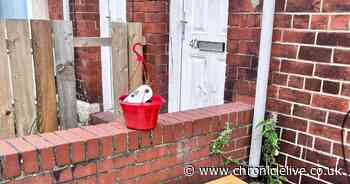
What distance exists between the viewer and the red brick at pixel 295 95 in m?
2.14

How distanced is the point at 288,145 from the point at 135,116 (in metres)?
1.16

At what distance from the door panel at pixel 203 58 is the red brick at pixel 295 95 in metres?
0.80

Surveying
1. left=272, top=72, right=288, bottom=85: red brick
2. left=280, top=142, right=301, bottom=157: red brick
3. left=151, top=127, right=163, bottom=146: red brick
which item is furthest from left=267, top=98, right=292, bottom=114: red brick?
left=151, top=127, right=163, bottom=146: red brick

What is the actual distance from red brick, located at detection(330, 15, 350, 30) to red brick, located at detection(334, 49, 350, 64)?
13 cm

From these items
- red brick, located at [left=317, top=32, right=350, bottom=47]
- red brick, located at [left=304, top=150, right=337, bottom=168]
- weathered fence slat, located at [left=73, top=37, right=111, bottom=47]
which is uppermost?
red brick, located at [left=317, top=32, right=350, bottom=47]

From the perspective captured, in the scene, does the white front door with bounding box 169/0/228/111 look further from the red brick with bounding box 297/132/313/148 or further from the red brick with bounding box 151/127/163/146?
the red brick with bounding box 151/127/163/146

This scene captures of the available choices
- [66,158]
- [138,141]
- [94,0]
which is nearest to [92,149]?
[66,158]

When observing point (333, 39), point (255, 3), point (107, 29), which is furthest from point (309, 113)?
point (107, 29)

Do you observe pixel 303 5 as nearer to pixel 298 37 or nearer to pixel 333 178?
pixel 298 37

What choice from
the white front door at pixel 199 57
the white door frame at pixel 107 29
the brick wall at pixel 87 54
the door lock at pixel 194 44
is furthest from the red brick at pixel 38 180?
the brick wall at pixel 87 54

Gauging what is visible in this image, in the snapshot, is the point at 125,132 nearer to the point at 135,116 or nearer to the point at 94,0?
the point at 135,116

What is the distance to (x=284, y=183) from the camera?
2336 mm

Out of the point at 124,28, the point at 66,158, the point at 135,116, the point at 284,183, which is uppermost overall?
the point at 124,28

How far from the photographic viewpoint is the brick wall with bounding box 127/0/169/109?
344cm
